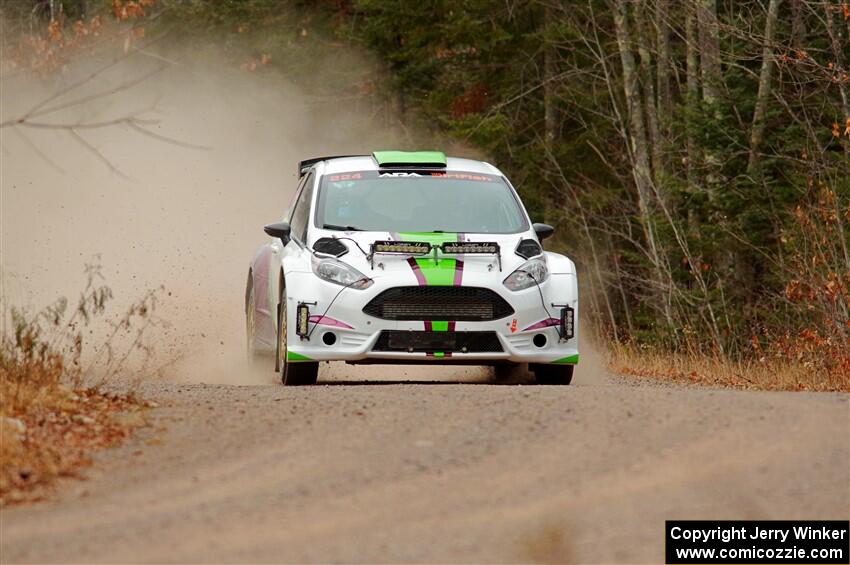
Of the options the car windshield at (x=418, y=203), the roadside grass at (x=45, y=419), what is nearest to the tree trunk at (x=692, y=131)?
the car windshield at (x=418, y=203)

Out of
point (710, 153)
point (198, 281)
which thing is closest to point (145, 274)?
point (198, 281)

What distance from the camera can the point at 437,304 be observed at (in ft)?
39.5

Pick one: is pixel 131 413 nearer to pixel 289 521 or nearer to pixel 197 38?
pixel 289 521

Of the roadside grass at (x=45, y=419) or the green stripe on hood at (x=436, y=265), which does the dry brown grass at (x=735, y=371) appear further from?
the roadside grass at (x=45, y=419)

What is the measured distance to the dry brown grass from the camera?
14438mm

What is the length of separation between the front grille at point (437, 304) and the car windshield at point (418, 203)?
32.6 inches

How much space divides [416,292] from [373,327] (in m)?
0.42

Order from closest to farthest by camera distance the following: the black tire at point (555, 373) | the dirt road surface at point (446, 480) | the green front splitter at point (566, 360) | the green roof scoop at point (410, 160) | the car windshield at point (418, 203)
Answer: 1. the dirt road surface at point (446, 480)
2. the green front splitter at point (566, 360)
3. the black tire at point (555, 373)
4. the car windshield at point (418, 203)
5. the green roof scoop at point (410, 160)

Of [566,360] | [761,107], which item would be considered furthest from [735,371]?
[761,107]

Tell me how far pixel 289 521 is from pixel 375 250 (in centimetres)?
538

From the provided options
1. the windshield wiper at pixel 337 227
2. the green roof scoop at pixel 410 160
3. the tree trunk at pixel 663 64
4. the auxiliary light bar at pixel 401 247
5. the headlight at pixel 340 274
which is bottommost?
the headlight at pixel 340 274

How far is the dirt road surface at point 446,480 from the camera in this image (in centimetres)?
658

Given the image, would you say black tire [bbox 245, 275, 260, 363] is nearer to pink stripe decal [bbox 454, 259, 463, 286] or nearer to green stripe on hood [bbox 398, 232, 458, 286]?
green stripe on hood [bbox 398, 232, 458, 286]

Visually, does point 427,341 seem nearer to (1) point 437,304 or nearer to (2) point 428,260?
(1) point 437,304
